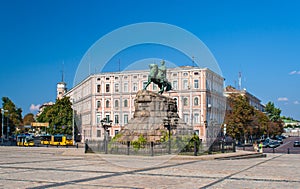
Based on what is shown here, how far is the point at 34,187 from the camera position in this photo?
1223 cm

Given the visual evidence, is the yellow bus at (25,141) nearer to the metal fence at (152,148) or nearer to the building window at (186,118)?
the building window at (186,118)

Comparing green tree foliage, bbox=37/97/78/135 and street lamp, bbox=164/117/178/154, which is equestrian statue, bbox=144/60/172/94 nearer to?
street lamp, bbox=164/117/178/154

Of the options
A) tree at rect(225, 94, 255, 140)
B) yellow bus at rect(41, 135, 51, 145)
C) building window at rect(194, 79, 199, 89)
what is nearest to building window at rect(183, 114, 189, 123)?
building window at rect(194, 79, 199, 89)

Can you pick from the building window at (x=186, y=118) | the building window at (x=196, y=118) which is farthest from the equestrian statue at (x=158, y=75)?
the building window at (x=196, y=118)

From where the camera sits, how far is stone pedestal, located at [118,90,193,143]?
28984mm

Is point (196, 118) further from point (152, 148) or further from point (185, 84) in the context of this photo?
point (152, 148)

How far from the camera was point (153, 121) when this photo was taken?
29.8 meters

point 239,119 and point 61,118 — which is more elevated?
point 61,118

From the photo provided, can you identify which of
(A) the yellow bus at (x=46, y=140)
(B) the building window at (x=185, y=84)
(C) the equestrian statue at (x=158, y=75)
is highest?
(B) the building window at (x=185, y=84)

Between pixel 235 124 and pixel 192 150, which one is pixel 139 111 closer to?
pixel 192 150

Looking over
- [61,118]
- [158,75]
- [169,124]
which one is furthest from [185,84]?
[169,124]

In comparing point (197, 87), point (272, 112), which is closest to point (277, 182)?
point (197, 87)

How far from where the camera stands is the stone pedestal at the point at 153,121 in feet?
95.1

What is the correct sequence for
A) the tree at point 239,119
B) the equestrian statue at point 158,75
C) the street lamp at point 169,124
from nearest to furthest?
the street lamp at point 169,124 → the equestrian statue at point 158,75 → the tree at point 239,119
